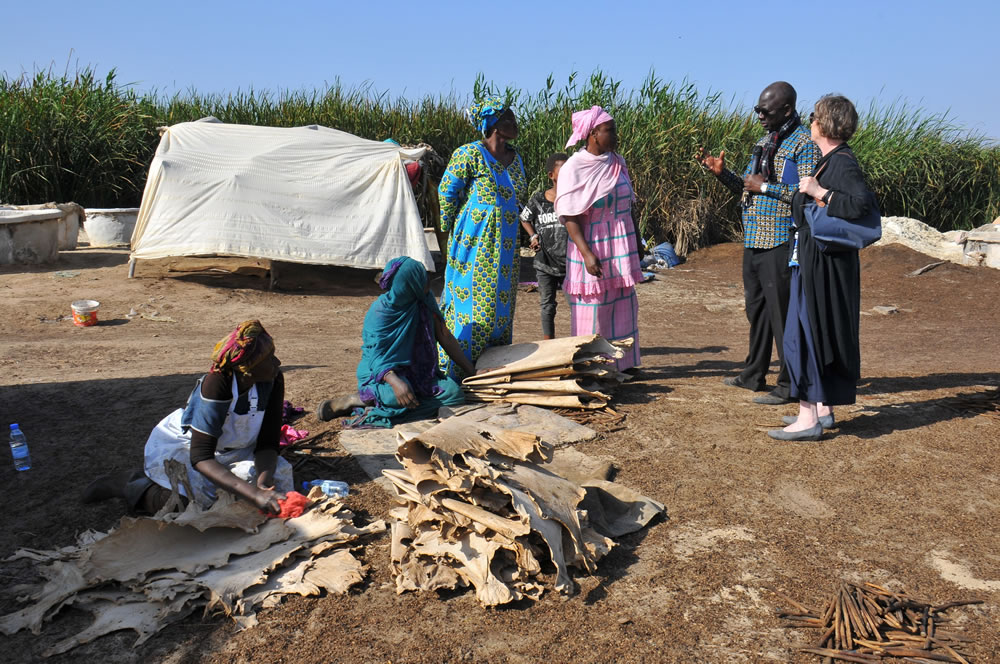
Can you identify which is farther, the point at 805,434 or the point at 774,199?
the point at 774,199

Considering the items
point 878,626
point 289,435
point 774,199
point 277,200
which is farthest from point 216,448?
point 277,200

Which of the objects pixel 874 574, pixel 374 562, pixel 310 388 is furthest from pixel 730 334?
pixel 374 562

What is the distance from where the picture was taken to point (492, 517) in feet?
9.64

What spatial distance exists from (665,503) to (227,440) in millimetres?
1944

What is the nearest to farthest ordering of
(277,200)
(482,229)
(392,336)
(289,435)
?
(289,435), (392,336), (482,229), (277,200)

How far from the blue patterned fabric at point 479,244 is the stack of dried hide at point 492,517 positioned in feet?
5.58

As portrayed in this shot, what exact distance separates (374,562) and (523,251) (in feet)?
35.5

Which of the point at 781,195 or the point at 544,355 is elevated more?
the point at 781,195

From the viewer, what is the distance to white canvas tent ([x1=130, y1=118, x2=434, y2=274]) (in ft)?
30.1

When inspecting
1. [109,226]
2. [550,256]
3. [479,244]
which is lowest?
[550,256]

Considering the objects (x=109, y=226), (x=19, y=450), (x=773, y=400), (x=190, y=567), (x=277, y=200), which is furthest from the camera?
(x=109, y=226)

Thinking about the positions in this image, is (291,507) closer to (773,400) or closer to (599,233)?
(599,233)

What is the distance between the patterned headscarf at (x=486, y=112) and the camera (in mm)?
4871

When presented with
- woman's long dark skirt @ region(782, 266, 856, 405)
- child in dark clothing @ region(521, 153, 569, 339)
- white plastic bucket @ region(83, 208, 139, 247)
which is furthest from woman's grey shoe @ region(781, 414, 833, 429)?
white plastic bucket @ region(83, 208, 139, 247)
